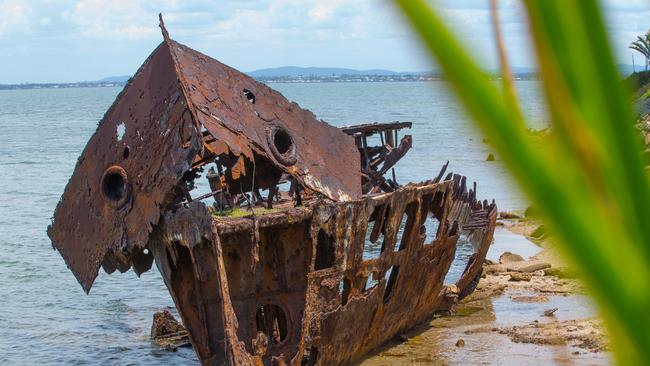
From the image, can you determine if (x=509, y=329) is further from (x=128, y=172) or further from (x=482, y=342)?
(x=128, y=172)

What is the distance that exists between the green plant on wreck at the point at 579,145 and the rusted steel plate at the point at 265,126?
8602 millimetres

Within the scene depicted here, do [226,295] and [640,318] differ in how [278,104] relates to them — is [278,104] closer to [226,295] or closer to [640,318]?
[226,295]

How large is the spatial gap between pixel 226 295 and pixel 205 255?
671 millimetres

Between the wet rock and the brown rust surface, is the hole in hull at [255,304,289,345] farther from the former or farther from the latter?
the wet rock

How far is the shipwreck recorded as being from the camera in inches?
356

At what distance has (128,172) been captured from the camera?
952 cm

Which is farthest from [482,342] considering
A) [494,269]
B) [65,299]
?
[65,299]

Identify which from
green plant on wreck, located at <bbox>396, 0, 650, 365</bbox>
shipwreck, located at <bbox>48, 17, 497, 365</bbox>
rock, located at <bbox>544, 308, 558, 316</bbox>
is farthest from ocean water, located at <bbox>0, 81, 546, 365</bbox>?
shipwreck, located at <bbox>48, 17, 497, 365</bbox>

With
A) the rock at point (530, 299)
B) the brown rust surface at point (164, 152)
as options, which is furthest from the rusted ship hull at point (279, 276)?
the rock at point (530, 299)

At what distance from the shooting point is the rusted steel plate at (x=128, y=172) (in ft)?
29.8

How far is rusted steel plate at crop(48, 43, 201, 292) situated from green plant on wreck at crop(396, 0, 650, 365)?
27.5 feet

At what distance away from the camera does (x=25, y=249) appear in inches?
972

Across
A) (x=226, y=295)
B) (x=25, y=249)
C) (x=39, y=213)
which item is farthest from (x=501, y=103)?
(x=39, y=213)

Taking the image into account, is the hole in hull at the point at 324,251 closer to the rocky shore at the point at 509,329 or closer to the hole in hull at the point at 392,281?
the hole in hull at the point at 392,281
